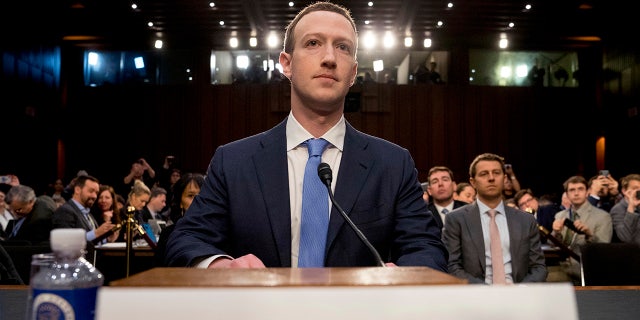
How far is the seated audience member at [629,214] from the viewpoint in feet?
18.2

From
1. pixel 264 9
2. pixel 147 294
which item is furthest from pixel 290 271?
pixel 264 9

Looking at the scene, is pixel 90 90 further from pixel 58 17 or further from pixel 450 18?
pixel 450 18

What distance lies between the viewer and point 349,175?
5.04 feet

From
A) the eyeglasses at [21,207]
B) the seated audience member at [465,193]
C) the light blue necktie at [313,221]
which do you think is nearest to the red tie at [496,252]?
the seated audience member at [465,193]

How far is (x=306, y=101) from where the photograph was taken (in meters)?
1.55

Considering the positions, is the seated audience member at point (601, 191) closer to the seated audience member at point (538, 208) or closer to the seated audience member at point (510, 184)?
the seated audience member at point (538, 208)

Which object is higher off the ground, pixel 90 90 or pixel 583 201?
pixel 90 90

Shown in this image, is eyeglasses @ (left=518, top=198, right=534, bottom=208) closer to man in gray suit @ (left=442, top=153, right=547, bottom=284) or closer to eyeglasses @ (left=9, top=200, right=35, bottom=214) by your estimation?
man in gray suit @ (left=442, top=153, right=547, bottom=284)

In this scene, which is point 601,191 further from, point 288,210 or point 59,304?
point 59,304

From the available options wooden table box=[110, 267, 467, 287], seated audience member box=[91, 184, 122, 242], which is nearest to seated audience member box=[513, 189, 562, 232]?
seated audience member box=[91, 184, 122, 242]

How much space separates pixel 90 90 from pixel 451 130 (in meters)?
7.96

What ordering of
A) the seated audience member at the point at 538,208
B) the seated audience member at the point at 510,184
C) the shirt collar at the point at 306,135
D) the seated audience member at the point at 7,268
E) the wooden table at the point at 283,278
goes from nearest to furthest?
1. the wooden table at the point at 283,278
2. the shirt collar at the point at 306,135
3. the seated audience member at the point at 7,268
4. the seated audience member at the point at 538,208
5. the seated audience member at the point at 510,184

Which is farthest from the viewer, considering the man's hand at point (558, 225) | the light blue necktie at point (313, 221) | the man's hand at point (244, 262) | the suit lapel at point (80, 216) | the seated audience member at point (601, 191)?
the seated audience member at point (601, 191)

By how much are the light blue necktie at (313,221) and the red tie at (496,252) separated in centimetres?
284
